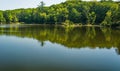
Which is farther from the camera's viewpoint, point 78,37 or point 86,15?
point 86,15

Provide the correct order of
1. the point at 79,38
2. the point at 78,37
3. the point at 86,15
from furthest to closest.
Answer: the point at 86,15 → the point at 78,37 → the point at 79,38

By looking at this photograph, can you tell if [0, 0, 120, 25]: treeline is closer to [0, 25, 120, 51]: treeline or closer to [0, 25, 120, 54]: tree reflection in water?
[0, 25, 120, 54]: tree reflection in water

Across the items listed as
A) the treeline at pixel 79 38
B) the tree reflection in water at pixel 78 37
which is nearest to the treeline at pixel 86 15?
the tree reflection in water at pixel 78 37

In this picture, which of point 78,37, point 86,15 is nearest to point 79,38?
point 78,37

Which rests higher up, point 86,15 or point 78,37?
point 86,15

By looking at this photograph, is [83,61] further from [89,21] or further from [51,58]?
[89,21]

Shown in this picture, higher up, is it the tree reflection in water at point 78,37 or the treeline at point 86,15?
the treeline at point 86,15

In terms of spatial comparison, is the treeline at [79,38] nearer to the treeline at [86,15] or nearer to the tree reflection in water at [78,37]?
the tree reflection in water at [78,37]

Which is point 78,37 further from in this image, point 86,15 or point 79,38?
point 86,15

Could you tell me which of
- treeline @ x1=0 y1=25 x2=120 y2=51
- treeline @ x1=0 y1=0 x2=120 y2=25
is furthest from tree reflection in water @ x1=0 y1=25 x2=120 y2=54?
treeline @ x1=0 y1=0 x2=120 y2=25

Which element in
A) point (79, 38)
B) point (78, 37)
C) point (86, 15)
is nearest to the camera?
point (79, 38)

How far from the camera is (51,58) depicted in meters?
18.7

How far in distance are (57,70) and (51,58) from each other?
4.16 m

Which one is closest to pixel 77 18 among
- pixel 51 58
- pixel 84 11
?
pixel 84 11
